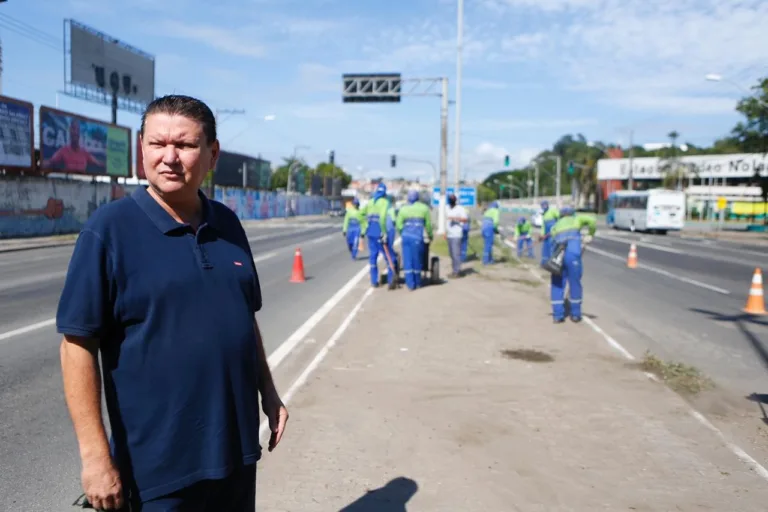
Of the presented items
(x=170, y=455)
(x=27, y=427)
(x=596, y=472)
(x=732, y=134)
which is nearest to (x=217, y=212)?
(x=170, y=455)

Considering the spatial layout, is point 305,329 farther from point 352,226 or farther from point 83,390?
point 352,226

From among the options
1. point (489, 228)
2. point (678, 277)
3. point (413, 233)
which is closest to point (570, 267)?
point (413, 233)

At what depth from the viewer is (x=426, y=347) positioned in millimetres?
8453

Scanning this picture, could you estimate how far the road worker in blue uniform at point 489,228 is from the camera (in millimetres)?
19109

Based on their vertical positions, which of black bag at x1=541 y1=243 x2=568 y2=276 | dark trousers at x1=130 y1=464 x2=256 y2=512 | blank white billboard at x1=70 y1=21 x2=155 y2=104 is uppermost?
blank white billboard at x1=70 y1=21 x2=155 y2=104

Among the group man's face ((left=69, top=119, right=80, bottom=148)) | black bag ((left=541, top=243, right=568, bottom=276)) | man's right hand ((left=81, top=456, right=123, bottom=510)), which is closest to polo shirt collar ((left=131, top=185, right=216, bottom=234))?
man's right hand ((left=81, top=456, right=123, bottom=510))

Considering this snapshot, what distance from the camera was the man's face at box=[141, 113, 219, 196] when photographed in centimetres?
230

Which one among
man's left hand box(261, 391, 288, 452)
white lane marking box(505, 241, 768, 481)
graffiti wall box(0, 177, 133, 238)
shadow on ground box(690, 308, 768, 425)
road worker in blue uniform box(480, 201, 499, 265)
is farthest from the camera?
graffiti wall box(0, 177, 133, 238)

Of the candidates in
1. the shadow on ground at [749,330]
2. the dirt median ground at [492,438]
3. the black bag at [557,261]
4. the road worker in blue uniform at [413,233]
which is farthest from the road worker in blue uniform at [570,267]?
the road worker in blue uniform at [413,233]

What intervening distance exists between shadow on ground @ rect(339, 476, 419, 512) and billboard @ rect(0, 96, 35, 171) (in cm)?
3203

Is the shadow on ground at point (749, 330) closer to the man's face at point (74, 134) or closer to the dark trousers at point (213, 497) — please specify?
the dark trousers at point (213, 497)

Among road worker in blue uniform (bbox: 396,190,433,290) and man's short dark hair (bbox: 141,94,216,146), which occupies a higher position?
man's short dark hair (bbox: 141,94,216,146)

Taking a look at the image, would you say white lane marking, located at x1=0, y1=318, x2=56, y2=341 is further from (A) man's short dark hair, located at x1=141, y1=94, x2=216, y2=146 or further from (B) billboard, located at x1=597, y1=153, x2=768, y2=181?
(B) billboard, located at x1=597, y1=153, x2=768, y2=181

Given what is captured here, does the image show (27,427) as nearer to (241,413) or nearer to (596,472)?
(241,413)
